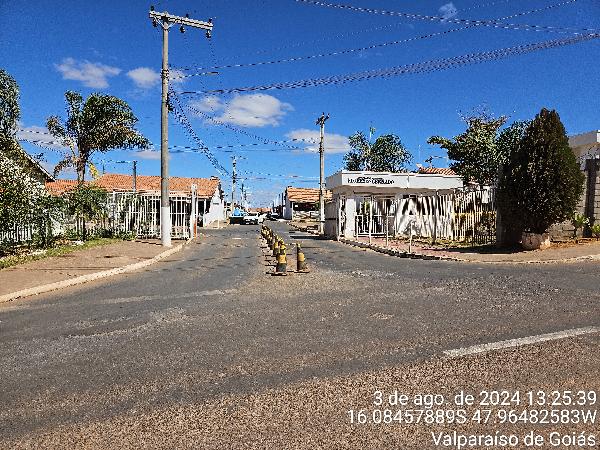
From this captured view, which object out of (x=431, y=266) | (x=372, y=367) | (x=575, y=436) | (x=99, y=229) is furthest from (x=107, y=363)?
(x=99, y=229)

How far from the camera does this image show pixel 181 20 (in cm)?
2014

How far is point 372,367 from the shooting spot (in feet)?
12.9

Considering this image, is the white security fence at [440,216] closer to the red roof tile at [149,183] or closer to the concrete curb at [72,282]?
the concrete curb at [72,282]

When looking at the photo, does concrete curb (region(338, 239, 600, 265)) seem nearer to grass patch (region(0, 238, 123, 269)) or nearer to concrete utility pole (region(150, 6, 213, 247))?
concrete utility pole (region(150, 6, 213, 247))

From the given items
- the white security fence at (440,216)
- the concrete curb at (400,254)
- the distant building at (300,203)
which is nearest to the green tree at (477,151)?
the white security fence at (440,216)

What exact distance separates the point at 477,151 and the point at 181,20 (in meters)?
23.1

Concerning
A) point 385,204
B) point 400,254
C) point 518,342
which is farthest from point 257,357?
point 385,204

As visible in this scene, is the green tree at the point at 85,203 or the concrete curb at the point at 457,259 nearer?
the concrete curb at the point at 457,259

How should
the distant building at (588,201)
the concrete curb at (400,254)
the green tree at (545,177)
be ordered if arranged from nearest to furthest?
the green tree at (545,177) < the concrete curb at (400,254) < the distant building at (588,201)

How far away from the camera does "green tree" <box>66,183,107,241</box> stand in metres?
18.0

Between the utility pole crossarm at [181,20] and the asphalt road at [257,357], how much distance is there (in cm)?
1581

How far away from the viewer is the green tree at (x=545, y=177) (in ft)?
43.6

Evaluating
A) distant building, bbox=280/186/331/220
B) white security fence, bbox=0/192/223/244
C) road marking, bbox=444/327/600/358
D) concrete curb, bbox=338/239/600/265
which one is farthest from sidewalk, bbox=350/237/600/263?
distant building, bbox=280/186/331/220

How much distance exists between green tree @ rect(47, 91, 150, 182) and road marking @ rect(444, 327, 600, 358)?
26580 millimetres
